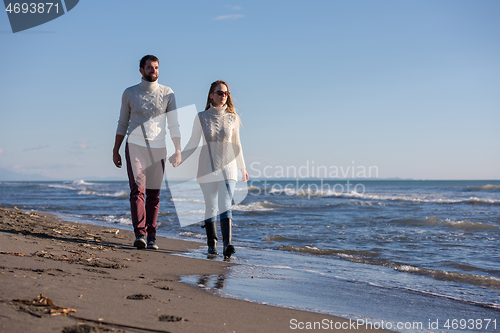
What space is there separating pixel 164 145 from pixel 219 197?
2.74ft

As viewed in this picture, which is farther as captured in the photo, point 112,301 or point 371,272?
point 371,272

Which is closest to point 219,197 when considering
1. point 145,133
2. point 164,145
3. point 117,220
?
point 164,145

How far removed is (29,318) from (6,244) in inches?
85.4

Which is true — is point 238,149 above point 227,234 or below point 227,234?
above

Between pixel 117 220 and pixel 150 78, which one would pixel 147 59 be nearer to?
pixel 150 78

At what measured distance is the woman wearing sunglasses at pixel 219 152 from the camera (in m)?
4.15

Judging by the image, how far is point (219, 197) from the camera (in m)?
4.25

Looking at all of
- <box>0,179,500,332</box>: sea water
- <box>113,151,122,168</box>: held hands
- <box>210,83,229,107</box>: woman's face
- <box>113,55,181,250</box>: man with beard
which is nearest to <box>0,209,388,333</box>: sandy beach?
<box>0,179,500,332</box>: sea water

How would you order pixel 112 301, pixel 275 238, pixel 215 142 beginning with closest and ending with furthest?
pixel 112 301, pixel 215 142, pixel 275 238

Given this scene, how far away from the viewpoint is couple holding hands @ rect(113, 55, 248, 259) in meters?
4.05

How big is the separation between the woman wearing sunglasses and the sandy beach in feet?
2.78

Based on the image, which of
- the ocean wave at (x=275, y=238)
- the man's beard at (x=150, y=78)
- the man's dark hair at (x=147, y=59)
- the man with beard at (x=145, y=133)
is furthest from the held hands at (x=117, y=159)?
the ocean wave at (x=275, y=238)

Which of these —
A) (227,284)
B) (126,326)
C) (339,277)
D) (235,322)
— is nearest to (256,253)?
(339,277)

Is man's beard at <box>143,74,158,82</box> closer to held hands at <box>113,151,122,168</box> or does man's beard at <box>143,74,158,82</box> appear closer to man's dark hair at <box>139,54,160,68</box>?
man's dark hair at <box>139,54,160,68</box>
